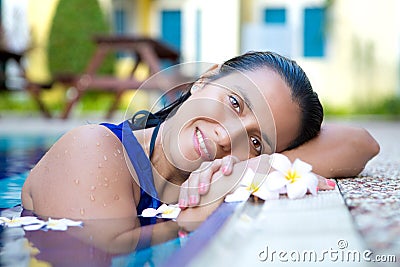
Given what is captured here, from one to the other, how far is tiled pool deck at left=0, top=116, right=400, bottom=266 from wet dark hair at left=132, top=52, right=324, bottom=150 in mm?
290

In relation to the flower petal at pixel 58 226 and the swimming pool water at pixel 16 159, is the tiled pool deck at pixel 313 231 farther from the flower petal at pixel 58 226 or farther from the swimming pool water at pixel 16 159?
the swimming pool water at pixel 16 159

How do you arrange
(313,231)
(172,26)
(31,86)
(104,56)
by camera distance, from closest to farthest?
(313,231) → (104,56) → (31,86) → (172,26)

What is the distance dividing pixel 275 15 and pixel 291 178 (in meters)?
9.90

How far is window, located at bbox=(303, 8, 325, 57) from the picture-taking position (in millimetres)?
10836

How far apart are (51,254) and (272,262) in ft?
1.51

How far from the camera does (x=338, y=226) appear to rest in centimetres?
112

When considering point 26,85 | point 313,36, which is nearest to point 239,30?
point 313,36

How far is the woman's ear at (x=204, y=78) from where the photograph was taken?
177 cm

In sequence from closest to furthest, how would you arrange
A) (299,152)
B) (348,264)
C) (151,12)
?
1. (348,264)
2. (299,152)
3. (151,12)

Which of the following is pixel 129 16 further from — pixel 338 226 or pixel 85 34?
pixel 338 226

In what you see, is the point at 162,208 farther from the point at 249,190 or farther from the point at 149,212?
the point at 249,190

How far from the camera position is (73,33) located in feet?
35.5

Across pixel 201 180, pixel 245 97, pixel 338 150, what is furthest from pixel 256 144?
pixel 338 150

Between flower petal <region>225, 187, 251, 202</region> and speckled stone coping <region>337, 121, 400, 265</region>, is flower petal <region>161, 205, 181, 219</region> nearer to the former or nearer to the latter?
flower petal <region>225, 187, 251, 202</region>
